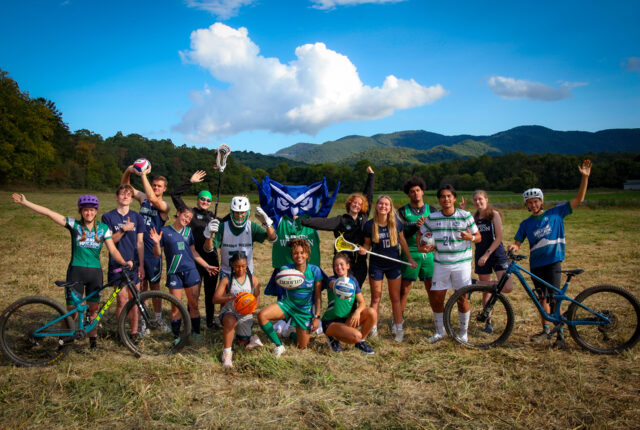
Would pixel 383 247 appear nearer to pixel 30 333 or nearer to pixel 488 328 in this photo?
pixel 488 328

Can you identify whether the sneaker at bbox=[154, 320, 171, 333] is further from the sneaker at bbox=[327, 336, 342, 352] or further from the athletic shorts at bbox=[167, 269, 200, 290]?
the sneaker at bbox=[327, 336, 342, 352]

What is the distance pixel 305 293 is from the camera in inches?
198

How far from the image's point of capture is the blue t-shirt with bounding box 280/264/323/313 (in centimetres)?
501

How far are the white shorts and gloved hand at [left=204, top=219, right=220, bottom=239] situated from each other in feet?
10.3

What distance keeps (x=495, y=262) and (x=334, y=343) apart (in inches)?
110

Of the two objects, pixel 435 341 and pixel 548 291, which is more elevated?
pixel 548 291

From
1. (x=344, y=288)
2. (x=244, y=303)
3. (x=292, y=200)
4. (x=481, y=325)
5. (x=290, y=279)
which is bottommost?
(x=481, y=325)

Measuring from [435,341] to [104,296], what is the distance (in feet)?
21.5

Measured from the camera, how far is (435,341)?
5.36m

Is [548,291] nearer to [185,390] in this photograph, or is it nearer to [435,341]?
[435,341]

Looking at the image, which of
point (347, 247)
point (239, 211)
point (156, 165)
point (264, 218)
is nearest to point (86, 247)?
point (239, 211)

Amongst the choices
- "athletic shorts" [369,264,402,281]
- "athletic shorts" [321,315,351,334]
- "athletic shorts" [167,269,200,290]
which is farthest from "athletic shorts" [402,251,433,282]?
"athletic shorts" [167,269,200,290]

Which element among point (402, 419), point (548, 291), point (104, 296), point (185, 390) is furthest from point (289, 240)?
point (104, 296)

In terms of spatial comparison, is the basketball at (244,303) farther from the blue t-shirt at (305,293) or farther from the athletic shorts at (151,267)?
the athletic shorts at (151,267)
